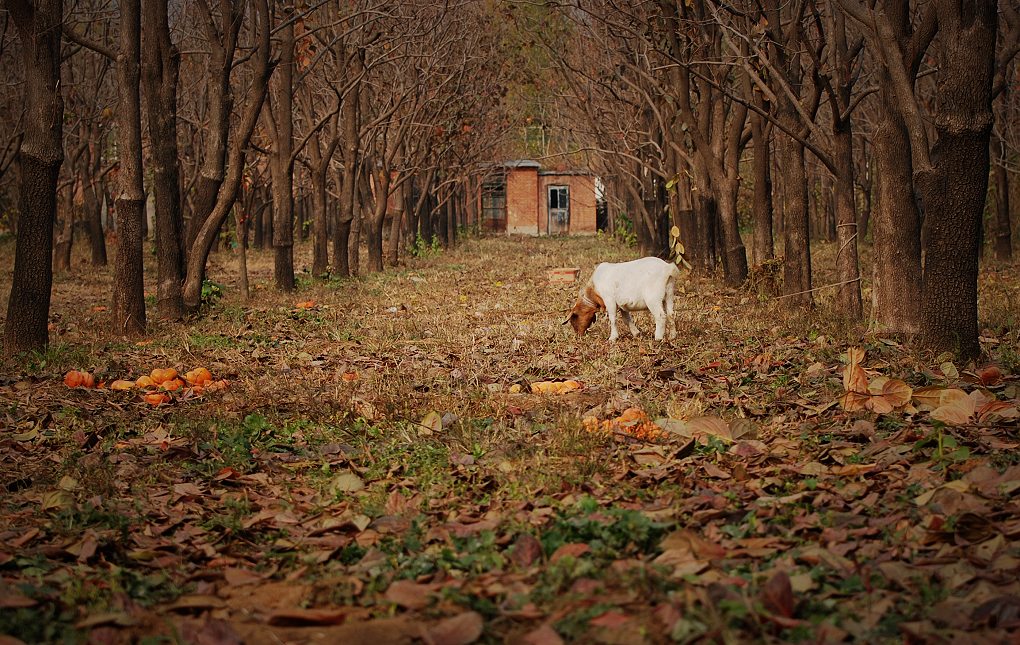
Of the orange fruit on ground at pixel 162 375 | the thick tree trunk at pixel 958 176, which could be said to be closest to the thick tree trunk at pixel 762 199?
the thick tree trunk at pixel 958 176

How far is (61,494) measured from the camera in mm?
5387

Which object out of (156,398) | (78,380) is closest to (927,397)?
(156,398)

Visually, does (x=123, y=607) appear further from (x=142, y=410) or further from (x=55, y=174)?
(x=55, y=174)

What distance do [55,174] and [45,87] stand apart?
928 millimetres

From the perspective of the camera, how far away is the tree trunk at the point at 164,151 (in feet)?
44.6

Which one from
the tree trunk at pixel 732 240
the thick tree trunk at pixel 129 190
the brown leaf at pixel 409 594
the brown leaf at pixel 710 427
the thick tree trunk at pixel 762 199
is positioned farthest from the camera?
the tree trunk at pixel 732 240

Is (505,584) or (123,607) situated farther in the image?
(505,584)

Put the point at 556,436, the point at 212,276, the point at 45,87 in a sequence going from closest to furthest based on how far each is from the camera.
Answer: the point at 556,436
the point at 45,87
the point at 212,276

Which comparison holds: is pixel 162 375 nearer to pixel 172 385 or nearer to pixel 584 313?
pixel 172 385

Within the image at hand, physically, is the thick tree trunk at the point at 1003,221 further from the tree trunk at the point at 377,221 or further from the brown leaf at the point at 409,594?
the brown leaf at the point at 409,594

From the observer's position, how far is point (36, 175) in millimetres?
10484

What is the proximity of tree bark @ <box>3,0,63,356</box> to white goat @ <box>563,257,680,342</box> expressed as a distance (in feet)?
19.3

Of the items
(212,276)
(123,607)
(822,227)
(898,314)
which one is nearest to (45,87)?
(123,607)

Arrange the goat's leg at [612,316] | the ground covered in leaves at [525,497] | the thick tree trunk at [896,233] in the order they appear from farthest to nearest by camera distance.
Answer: the goat's leg at [612,316]
the thick tree trunk at [896,233]
the ground covered in leaves at [525,497]
